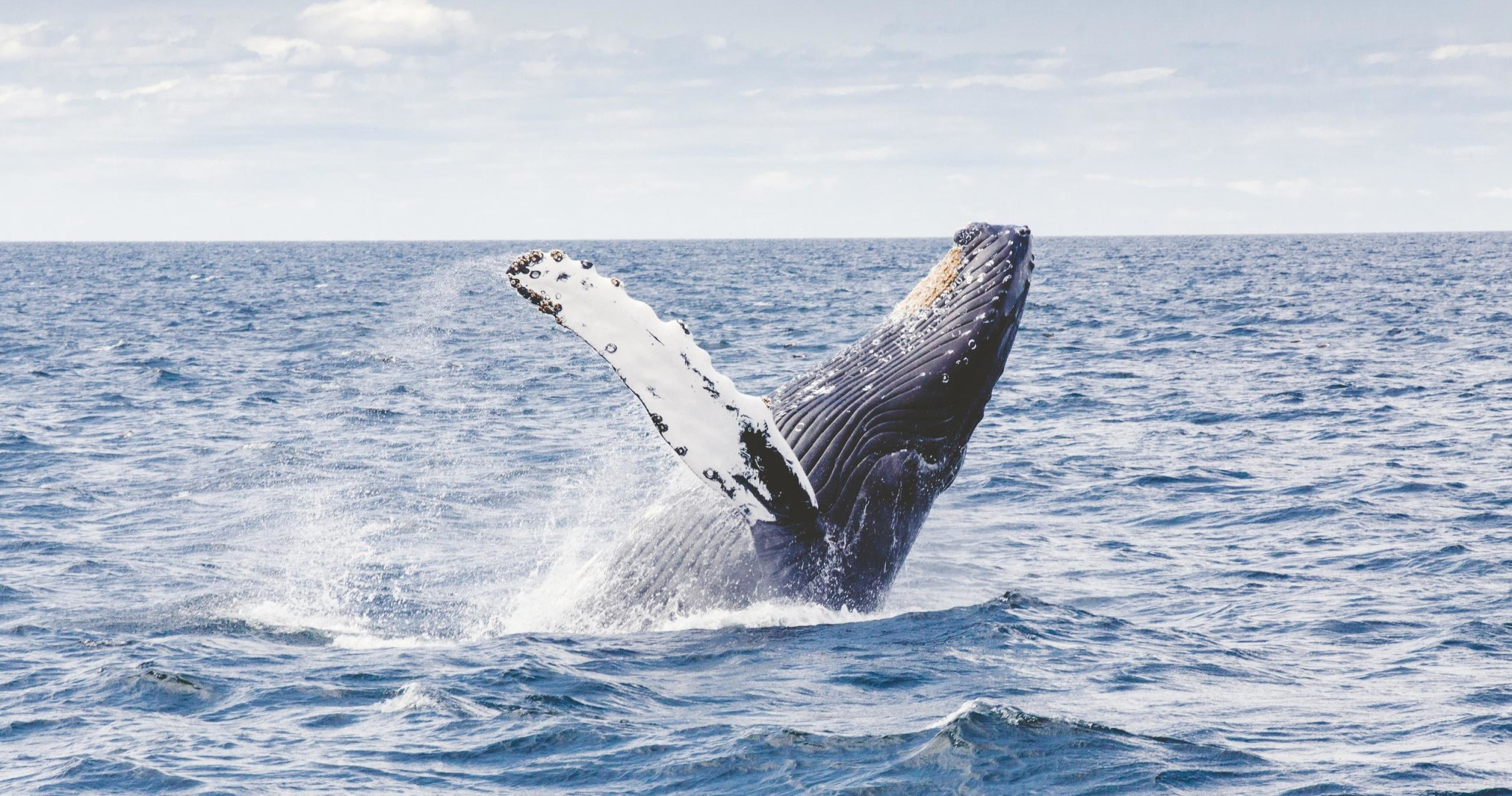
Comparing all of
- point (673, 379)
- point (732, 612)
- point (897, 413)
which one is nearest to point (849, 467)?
point (897, 413)

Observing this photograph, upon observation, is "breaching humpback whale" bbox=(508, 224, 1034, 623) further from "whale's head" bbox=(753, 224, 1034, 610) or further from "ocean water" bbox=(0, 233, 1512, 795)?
"ocean water" bbox=(0, 233, 1512, 795)

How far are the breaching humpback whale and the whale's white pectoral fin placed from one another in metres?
0.02

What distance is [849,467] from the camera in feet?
27.4

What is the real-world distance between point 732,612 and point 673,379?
2.30 metres

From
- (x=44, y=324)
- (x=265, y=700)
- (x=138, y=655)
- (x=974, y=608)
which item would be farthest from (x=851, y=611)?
(x=44, y=324)

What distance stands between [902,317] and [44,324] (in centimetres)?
3850

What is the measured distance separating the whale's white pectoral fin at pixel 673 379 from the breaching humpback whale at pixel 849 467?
0.02m

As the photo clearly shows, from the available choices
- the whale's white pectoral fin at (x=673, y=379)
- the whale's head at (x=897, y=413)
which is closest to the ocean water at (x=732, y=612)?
the whale's head at (x=897, y=413)

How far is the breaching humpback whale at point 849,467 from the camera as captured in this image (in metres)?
8.03

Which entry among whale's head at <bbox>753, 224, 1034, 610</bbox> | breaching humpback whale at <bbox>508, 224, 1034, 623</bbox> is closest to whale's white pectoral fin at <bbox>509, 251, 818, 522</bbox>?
breaching humpback whale at <bbox>508, 224, 1034, 623</bbox>

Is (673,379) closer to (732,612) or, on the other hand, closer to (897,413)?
(897,413)

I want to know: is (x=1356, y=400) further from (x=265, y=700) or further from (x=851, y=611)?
(x=265, y=700)

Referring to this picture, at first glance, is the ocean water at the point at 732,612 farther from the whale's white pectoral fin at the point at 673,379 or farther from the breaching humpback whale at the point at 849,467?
the whale's white pectoral fin at the point at 673,379

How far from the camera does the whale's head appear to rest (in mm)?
8320
